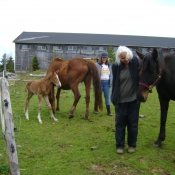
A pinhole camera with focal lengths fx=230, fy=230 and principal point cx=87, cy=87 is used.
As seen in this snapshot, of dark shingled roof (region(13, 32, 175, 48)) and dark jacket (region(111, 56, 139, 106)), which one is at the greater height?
dark shingled roof (region(13, 32, 175, 48))

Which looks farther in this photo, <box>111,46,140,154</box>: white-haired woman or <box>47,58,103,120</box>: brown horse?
<box>47,58,103,120</box>: brown horse

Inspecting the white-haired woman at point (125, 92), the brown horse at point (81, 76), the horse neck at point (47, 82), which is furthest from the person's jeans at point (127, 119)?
the horse neck at point (47, 82)

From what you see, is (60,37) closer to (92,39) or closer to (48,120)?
(92,39)

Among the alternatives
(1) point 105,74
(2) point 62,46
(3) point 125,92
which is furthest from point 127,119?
(2) point 62,46

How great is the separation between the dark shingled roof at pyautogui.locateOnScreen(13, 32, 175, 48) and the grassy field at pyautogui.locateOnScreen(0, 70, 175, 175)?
2867 cm

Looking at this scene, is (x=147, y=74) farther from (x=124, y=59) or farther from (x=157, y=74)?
(x=124, y=59)

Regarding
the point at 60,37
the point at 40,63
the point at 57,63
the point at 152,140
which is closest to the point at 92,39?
the point at 60,37

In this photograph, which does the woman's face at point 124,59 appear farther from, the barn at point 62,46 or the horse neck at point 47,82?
the barn at point 62,46

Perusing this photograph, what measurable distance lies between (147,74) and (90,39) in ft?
109

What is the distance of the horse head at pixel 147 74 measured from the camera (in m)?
3.98

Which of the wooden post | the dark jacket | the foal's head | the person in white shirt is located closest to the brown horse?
the foal's head

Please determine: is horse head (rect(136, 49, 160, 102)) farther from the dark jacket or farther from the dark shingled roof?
the dark shingled roof

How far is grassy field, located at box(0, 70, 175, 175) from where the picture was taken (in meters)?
3.73

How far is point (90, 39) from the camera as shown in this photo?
36.4 m
